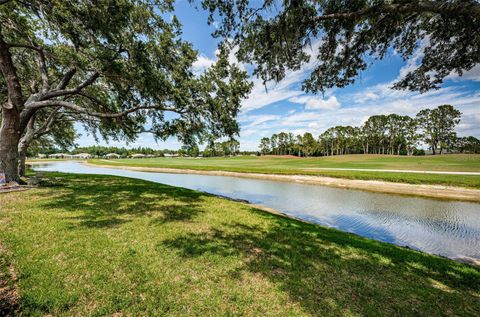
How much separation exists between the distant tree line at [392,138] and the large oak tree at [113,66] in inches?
3260

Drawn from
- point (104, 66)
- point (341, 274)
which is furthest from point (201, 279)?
point (104, 66)

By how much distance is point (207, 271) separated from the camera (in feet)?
12.4

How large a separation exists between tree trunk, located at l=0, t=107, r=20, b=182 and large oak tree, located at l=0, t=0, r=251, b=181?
0.09ft

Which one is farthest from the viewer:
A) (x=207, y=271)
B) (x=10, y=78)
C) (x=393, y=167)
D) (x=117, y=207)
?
(x=393, y=167)

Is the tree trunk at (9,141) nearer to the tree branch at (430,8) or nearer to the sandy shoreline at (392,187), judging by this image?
the tree branch at (430,8)

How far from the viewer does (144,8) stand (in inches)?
356

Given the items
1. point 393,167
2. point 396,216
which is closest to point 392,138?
point 393,167

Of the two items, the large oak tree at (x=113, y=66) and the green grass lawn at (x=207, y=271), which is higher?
the large oak tree at (x=113, y=66)

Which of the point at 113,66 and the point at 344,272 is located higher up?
the point at 113,66

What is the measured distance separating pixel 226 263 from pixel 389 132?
310 feet

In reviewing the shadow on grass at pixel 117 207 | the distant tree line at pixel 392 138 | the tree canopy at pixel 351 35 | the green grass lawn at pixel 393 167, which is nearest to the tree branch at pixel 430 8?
the tree canopy at pixel 351 35

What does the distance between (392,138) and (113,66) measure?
3727 inches

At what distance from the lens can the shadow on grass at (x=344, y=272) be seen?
10.3 ft

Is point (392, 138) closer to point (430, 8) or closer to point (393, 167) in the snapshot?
point (393, 167)
